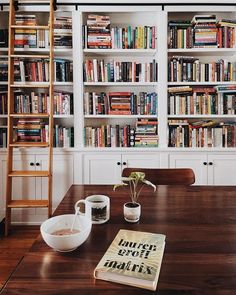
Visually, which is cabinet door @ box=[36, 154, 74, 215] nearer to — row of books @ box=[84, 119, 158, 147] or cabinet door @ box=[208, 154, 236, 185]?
row of books @ box=[84, 119, 158, 147]

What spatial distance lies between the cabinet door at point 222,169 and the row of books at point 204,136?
0.13 meters

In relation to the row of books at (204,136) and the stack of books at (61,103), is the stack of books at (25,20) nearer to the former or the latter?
the stack of books at (61,103)

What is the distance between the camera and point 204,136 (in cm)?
302

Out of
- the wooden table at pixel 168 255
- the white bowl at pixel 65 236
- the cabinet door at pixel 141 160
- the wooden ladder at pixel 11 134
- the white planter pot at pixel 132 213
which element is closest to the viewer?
the wooden table at pixel 168 255

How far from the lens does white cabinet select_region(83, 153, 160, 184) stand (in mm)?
2994

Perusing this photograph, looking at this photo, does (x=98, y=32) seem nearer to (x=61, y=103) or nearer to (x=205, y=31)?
(x=61, y=103)

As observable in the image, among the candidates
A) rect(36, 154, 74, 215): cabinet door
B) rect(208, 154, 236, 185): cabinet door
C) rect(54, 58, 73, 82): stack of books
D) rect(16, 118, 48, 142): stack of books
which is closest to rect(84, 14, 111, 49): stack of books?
rect(54, 58, 73, 82): stack of books

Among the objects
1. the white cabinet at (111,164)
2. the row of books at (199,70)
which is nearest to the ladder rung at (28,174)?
the white cabinet at (111,164)

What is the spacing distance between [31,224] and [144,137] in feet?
4.83

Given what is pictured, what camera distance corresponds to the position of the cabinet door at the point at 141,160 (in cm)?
299

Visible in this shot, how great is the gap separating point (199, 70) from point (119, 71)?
0.80 metres

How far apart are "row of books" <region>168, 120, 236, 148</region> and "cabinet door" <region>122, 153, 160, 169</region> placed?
0.28 meters

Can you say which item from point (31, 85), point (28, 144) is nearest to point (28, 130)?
point (28, 144)

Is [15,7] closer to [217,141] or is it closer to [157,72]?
[157,72]
